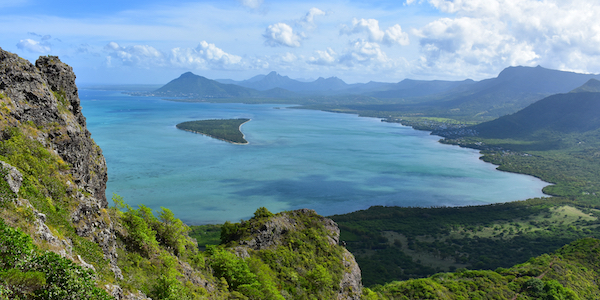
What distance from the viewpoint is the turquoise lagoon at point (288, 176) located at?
76.7 metres

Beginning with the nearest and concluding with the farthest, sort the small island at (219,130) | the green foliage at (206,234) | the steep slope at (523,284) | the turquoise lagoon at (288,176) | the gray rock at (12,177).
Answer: the gray rock at (12,177) → the steep slope at (523,284) → the green foliage at (206,234) → the turquoise lagoon at (288,176) → the small island at (219,130)

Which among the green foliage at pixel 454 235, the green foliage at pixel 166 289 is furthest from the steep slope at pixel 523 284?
the green foliage at pixel 166 289

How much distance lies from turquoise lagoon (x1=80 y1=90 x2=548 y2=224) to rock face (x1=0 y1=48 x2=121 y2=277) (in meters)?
52.6

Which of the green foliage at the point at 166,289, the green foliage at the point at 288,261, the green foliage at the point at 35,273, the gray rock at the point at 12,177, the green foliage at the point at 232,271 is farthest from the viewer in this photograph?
the green foliage at the point at 288,261

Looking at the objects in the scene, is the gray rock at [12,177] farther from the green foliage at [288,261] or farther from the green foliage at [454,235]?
the green foliage at [454,235]

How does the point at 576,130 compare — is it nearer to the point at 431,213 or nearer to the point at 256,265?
the point at 431,213

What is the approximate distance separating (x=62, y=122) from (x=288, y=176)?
8234 cm

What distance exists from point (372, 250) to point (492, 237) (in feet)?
86.3

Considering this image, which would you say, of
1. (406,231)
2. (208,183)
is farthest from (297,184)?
(406,231)

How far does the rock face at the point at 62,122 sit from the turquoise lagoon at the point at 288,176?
5264cm

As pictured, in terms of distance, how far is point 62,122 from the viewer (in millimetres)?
15008

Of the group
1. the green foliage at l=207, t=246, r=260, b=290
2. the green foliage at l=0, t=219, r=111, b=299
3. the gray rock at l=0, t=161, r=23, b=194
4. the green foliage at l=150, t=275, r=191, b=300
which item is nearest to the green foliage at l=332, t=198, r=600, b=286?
the green foliage at l=207, t=246, r=260, b=290

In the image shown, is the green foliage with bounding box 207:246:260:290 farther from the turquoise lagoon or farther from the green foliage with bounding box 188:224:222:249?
the turquoise lagoon

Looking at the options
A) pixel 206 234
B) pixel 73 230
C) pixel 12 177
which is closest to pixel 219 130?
pixel 206 234
